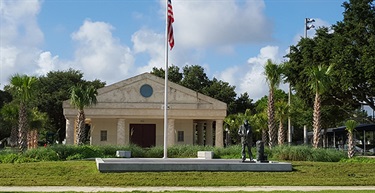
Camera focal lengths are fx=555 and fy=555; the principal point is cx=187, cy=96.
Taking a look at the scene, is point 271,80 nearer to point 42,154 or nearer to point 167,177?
point 42,154

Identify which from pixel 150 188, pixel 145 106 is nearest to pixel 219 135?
pixel 145 106

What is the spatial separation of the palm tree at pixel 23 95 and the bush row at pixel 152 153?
938 mm

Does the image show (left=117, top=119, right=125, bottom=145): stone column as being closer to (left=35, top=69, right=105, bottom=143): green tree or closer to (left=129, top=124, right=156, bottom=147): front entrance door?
(left=129, top=124, right=156, bottom=147): front entrance door

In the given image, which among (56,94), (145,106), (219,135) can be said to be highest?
(56,94)

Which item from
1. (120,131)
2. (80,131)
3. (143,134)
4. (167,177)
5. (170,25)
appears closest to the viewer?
(167,177)

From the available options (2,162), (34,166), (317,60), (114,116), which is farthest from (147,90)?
(34,166)

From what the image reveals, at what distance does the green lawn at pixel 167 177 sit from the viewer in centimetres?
1978

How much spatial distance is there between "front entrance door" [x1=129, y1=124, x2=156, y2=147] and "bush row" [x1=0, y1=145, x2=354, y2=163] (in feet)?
42.5

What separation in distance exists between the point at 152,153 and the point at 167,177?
11450mm

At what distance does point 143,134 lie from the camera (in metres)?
45.8

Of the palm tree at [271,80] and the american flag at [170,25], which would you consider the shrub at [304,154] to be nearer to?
the palm tree at [271,80]

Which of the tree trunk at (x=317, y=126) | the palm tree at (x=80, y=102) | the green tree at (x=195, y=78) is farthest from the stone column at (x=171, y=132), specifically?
the green tree at (x=195, y=78)

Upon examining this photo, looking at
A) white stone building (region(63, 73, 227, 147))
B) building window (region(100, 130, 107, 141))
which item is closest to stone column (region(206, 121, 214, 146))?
white stone building (region(63, 73, 227, 147))

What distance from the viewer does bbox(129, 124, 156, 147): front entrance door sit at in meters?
45.7
